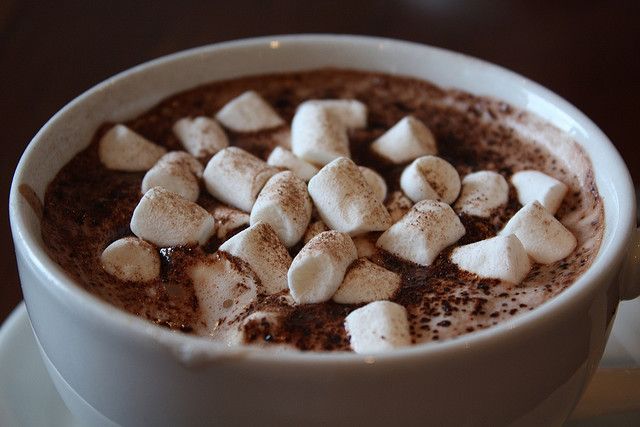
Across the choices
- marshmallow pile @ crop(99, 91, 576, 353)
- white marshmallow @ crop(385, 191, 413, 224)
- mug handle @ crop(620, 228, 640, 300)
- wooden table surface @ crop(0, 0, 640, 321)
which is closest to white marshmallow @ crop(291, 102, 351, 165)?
marshmallow pile @ crop(99, 91, 576, 353)

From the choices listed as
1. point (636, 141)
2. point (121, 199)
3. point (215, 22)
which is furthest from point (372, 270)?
point (215, 22)

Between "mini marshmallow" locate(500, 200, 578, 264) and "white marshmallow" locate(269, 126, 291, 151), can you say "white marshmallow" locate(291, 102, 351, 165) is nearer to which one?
"white marshmallow" locate(269, 126, 291, 151)

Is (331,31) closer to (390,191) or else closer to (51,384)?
(390,191)

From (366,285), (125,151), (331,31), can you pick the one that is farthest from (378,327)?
(331,31)

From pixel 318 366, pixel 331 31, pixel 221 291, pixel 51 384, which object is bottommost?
pixel 51 384

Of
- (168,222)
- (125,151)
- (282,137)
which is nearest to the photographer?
(168,222)

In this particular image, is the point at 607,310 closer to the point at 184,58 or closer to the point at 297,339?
the point at 297,339
